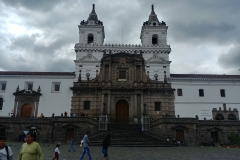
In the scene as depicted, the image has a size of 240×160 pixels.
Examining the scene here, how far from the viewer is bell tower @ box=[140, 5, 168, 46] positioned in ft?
134

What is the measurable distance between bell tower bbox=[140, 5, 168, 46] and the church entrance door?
37.7ft

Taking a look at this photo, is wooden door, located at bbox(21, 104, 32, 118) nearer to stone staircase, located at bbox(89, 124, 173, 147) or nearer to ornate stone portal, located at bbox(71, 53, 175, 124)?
ornate stone portal, located at bbox(71, 53, 175, 124)

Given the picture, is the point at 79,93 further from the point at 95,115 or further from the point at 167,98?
the point at 167,98

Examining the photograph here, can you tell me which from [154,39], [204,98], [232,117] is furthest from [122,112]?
[232,117]

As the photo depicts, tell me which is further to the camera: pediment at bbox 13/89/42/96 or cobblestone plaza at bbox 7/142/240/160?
pediment at bbox 13/89/42/96

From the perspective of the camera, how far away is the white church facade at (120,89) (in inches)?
1443

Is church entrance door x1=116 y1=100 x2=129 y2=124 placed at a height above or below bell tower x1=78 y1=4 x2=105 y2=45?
below

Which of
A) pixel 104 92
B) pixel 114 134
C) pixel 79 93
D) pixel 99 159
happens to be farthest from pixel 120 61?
pixel 99 159

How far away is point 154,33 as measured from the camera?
136 feet

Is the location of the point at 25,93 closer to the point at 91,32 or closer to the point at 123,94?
the point at 91,32

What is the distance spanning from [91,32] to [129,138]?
70.5 ft

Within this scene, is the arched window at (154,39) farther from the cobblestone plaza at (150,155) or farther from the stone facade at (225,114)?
the cobblestone plaza at (150,155)

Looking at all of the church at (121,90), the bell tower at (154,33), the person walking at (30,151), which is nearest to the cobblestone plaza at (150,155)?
the person walking at (30,151)

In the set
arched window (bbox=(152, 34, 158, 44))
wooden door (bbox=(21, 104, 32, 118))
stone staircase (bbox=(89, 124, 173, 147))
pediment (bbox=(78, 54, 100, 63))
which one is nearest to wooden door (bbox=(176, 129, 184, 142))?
stone staircase (bbox=(89, 124, 173, 147))
